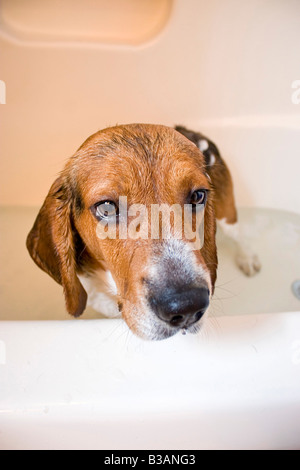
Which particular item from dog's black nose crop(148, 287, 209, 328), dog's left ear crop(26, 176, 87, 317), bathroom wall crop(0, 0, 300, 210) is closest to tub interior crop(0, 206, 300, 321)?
bathroom wall crop(0, 0, 300, 210)

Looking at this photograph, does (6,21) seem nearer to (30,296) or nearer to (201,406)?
(30,296)

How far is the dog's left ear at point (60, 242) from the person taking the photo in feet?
5.18

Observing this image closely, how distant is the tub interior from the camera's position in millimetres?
2455

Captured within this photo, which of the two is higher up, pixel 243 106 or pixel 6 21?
pixel 6 21

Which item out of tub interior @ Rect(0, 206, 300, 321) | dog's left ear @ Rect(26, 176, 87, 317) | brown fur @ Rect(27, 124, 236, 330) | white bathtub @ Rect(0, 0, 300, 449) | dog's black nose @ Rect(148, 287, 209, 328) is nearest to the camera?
dog's black nose @ Rect(148, 287, 209, 328)

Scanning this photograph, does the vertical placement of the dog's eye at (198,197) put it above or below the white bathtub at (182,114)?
below

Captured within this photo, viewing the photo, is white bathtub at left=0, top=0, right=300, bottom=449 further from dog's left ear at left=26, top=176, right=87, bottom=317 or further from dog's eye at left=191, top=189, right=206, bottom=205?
dog's eye at left=191, top=189, right=206, bottom=205

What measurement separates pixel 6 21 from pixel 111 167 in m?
1.90

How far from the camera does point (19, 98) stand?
2.67 meters

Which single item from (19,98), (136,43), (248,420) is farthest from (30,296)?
(136,43)

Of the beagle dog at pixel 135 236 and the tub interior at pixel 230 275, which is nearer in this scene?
the beagle dog at pixel 135 236

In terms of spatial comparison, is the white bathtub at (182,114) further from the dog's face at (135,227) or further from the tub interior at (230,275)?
the dog's face at (135,227)

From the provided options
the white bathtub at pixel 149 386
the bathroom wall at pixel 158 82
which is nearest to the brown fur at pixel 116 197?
the white bathtub at pixel 149 386

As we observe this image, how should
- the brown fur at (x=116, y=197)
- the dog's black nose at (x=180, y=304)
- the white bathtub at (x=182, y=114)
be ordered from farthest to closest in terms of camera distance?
the white bathtub at (x=182, y=114) → the brown fur at (x=116, y=197) → the dog's black nose at (x=180, y=304)
